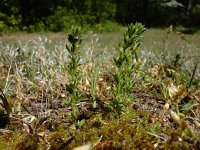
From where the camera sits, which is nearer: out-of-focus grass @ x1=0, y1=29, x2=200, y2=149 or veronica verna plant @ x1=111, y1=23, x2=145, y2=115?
out-of-focus grass @ x1=0, y1=29, x2=200, y2=149

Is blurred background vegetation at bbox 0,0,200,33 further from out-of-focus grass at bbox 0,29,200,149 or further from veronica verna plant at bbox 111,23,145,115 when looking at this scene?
veronica verna plant at bbox 111,23,145,115

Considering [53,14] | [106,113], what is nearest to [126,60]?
[106,113]

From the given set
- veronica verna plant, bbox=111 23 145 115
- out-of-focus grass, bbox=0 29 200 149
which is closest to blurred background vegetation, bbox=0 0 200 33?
out-of-focus grass, bbox=0 29 200 149

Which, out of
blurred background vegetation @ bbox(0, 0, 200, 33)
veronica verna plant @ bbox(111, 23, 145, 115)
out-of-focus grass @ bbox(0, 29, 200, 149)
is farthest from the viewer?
blurred background vegetation @ bbox(0, 0, 200, 33)

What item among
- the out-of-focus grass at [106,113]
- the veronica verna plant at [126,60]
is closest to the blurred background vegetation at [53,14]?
the out-of-focus grass at [106,113]

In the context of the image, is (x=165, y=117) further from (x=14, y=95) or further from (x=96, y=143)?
(x=14, y=95)

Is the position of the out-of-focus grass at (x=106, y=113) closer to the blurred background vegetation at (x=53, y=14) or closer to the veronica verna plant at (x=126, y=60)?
the veronica verna plant at (x=126, y=60)

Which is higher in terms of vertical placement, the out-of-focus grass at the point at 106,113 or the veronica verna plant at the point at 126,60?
the veronica verna plant at the point at 126,60

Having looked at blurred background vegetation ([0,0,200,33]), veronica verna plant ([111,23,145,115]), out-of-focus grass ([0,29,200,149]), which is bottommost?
blurred background vegetation ([0,0,200,33])

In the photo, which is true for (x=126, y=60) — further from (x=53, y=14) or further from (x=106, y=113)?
(x=53, y=14)

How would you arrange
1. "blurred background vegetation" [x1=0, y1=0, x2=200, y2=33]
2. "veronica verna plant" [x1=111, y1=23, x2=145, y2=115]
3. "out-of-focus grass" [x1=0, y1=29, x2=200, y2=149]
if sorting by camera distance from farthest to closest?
"blurred background vegetation" [x1=0, y1=0, x2=200, y2=33], "veronica verna plant" [x1=111, y1=23, x2=145, y2=115], "out-of-focus grass" [x1=0, y1=29, x2=200, y2=149]

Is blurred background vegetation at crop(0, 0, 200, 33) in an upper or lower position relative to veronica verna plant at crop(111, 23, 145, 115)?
lower
